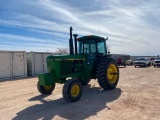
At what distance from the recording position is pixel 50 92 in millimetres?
9867

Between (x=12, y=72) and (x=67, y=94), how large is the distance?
12.2m

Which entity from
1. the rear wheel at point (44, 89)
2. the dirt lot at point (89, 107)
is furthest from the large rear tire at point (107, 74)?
the rear wheel at point (44, 89)

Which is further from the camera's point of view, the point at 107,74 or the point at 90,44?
the point at 90,44

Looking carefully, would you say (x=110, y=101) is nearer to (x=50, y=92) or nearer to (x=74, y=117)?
(x=74, y=117)

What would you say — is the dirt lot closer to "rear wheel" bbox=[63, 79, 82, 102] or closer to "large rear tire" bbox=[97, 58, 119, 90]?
"rear wheel" bbox=[63, 79, 82, 102]

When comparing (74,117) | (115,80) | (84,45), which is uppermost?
(84,45)

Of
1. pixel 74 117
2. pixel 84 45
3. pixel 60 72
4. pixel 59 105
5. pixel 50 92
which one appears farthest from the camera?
pixel 84 45

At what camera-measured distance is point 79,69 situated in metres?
9.80

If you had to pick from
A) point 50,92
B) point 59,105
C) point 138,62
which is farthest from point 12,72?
point 138,62

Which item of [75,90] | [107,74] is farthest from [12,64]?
[75,90]

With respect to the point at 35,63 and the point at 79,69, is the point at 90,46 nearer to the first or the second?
the point at 79,69

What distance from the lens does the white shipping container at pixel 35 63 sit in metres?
20.8

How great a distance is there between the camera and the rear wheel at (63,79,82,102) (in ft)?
25.7

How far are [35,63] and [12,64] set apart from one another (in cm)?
273
